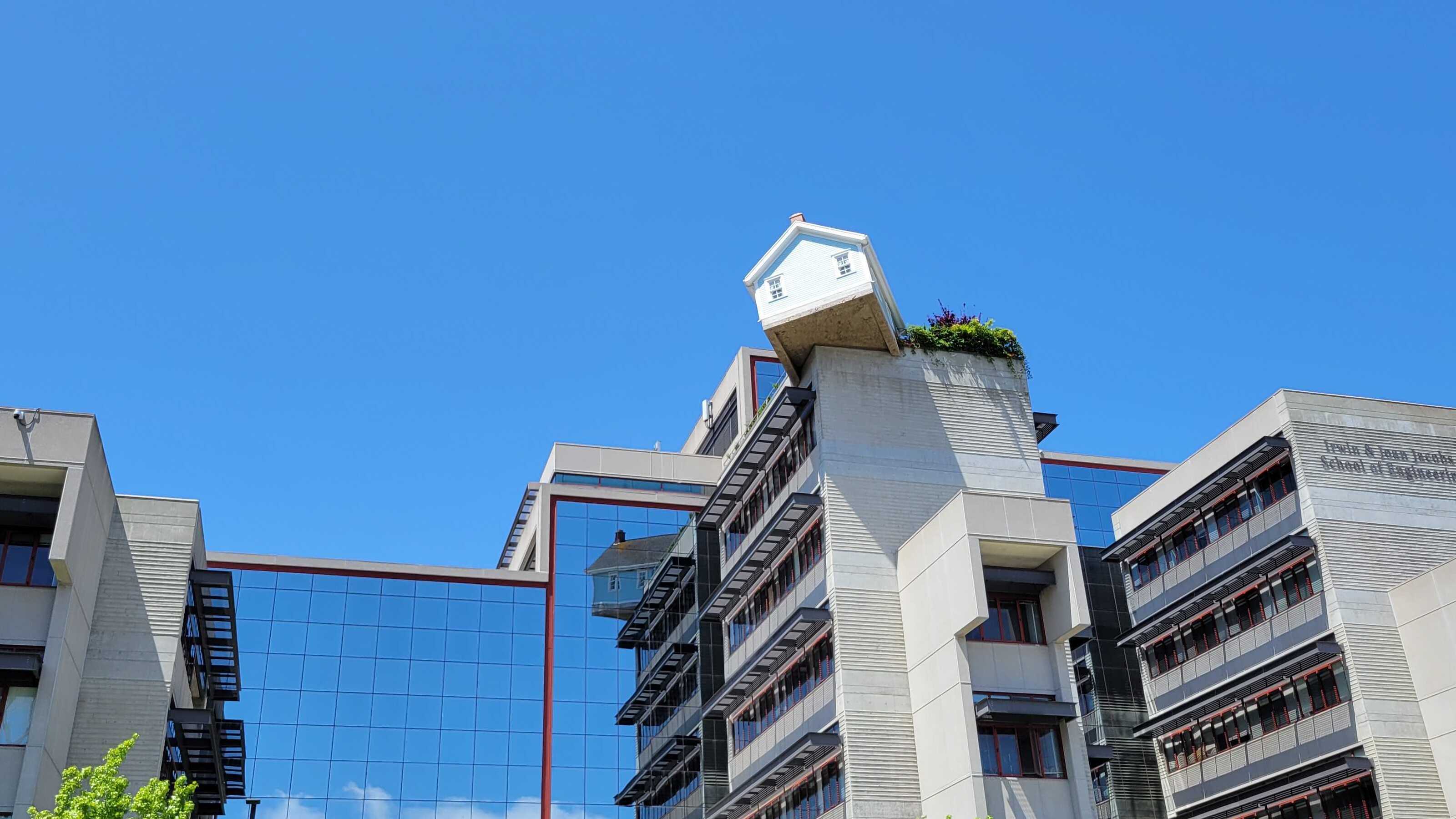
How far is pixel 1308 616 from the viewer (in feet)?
165

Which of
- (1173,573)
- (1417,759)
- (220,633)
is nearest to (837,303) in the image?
(1173,573)

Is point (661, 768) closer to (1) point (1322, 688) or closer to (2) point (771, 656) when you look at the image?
(2) point (771, 656)

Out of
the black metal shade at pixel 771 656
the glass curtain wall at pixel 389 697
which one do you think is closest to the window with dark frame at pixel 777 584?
the black metal shade at pixel 771 656

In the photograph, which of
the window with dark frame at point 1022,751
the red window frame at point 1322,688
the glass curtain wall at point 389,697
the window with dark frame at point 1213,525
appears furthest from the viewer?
the glass curtain wall at point 389,697

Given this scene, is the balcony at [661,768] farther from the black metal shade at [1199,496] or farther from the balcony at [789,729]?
the black metal shade at [1199,496]

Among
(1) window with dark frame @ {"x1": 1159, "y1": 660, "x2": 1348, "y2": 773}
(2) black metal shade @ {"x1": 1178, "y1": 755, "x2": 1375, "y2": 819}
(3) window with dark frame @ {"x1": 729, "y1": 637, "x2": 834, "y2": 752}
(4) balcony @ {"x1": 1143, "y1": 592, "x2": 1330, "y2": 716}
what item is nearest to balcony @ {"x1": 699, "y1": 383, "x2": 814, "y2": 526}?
(3) window with dark frame @ {"x1": 729, "y1": 637, "x2": 834, "y2": 752}

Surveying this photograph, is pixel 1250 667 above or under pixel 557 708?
under

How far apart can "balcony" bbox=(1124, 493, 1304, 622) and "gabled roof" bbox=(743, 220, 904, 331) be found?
16.0m

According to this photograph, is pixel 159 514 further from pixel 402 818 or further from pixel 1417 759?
pixel 1417 759

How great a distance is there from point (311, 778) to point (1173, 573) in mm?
46831

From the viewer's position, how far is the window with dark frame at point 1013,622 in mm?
50312

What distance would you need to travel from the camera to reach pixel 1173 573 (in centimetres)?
6034

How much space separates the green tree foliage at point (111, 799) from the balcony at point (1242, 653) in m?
37.9

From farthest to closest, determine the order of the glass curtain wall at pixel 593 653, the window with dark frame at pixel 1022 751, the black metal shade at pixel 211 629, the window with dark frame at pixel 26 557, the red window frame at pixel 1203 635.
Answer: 1. the glass curtain wall at pixel 593 653
2. the red window frame at pixel 1203 635
3. the black metal shade at pixel 211 629
4. the window with dark frame at pixel 1022 751
5. the window with dark frame at pixel 26 557
